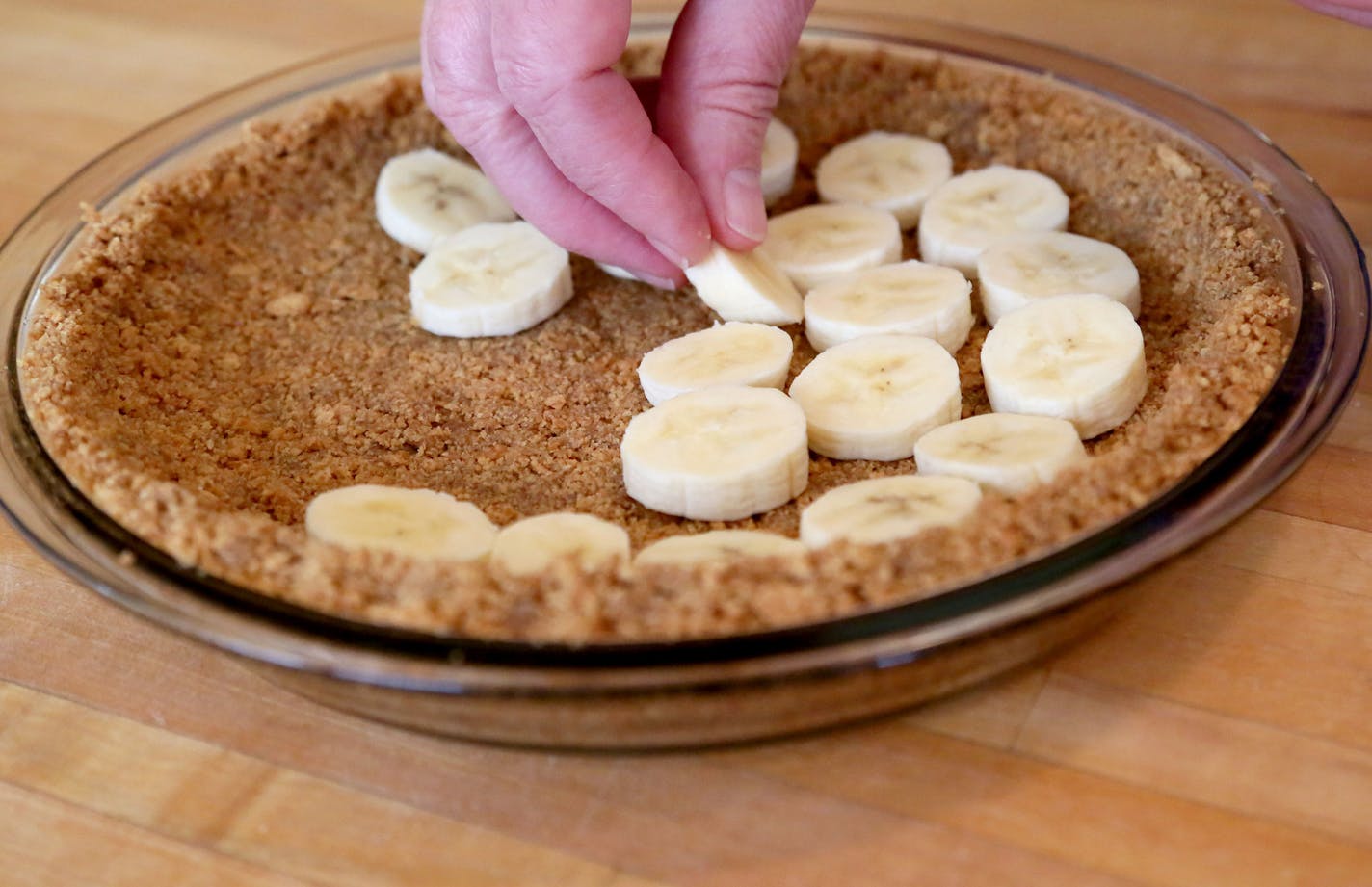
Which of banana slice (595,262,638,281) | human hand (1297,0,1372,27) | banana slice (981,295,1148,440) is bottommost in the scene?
banana slice (595,262,638,281)

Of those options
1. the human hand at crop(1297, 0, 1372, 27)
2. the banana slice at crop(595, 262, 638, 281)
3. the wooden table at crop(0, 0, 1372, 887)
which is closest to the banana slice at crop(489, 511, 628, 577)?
the wooden table at crop(0, 0, 1372, 887)

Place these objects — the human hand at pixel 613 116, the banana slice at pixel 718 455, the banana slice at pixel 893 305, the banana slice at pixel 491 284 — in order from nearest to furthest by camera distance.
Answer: the banana slice at pixel 718 455
the human hand at pixel 613 116
the banana slice at pixel 893 305
the banana slice at pixel 491 284

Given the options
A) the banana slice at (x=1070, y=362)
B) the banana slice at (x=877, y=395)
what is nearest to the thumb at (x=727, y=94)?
the banana slice at (x=877, y=395)

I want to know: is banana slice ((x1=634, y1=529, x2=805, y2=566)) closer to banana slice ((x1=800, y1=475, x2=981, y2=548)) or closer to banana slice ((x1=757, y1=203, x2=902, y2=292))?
banana slice ((x1=800, y1=475, x2=981, y2=548))

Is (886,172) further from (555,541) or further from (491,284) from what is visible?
(555,541)

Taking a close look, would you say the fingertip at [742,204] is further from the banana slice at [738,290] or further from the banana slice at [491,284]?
the banana slice at [491,284]

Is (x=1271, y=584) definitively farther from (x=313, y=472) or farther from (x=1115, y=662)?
(x=313, y=472)

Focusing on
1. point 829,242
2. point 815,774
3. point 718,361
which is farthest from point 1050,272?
point 815,774
